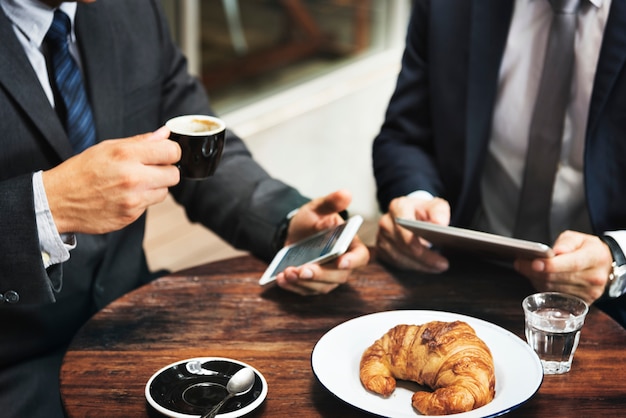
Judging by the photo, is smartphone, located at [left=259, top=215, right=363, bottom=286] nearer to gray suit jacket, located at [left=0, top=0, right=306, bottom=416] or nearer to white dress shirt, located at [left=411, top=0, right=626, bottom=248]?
gray suit jacket, located at [left=0, top=0, right=306, bottom=416]

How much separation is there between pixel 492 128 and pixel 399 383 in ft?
2.85

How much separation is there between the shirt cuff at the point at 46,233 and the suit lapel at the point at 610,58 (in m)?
1.03

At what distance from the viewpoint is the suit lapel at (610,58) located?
1666 mm

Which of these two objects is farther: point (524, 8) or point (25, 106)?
point (524, 8)

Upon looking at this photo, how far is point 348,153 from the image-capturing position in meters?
4.55

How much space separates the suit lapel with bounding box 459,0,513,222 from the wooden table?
0.30m

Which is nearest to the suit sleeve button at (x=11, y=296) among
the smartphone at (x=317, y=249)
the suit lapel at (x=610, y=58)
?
the smartphone at (x=317, y=249)

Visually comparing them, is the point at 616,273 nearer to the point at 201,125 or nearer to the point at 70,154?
the point at 201,125

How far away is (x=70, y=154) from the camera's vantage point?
1598mm

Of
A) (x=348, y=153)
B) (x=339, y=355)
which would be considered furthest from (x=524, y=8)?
(x=348, y=153)

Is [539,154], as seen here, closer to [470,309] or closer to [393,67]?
[470,309]

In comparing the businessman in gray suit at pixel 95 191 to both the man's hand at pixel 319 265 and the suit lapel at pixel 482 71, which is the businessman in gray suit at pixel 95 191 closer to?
the man's hand at pixel 319 265

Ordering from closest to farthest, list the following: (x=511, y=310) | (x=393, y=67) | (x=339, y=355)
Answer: (x=339, y=355) < (x=511, y=310) < (x=393, y=67)

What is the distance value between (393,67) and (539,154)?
138 inches
